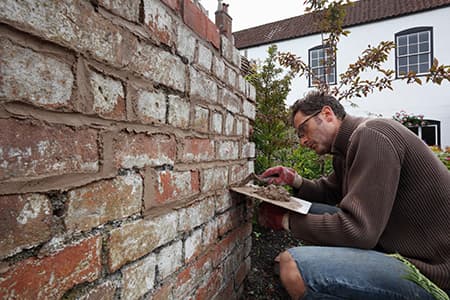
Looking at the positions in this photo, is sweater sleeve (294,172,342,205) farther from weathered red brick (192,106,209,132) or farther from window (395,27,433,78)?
window (395,27,433,78)

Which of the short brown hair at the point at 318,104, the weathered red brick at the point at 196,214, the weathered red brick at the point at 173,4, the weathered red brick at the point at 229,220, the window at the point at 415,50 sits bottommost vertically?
the weathered red brick at the point at 229,220

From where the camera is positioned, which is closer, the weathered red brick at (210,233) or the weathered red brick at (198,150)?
the weathered red brick at (198,150)

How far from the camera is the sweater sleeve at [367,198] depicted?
4.64ft

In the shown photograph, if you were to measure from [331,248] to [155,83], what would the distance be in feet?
4.11

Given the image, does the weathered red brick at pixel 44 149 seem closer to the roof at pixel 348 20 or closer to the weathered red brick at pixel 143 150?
the weathered red brick at pixel 143 150


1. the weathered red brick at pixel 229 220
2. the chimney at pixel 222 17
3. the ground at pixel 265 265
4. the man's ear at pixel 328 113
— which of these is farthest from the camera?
the ground at pixel 265 265

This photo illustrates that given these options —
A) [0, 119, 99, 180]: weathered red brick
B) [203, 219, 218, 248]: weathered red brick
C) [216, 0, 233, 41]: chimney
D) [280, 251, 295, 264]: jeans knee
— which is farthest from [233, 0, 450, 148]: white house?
[0, 119, 99, 180]: weathered red brick

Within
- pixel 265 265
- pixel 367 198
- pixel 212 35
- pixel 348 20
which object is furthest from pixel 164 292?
pixel 348 20

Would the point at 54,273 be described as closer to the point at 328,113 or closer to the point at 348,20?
the point at 328,113

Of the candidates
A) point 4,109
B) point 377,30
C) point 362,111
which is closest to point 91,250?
point 4,109

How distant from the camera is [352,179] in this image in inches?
61.2

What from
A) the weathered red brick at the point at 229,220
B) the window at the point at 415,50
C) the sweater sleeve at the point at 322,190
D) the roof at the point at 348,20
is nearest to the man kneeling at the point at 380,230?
the weathered red brick at the point at 229,220

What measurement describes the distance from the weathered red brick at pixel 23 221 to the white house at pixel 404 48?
10.1 meters

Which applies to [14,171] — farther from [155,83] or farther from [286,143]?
[286,143]
